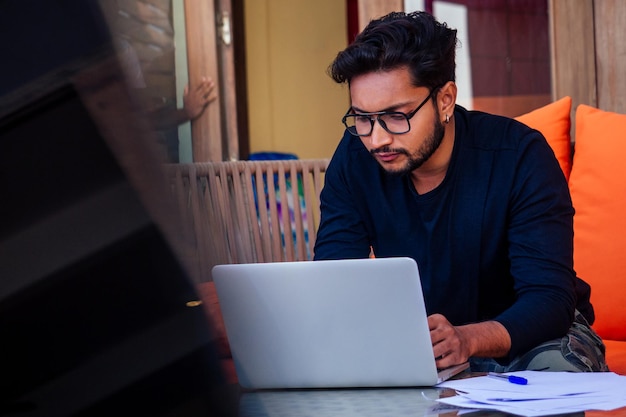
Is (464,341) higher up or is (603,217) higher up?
(603,217)

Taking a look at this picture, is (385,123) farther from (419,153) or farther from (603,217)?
(603,217)

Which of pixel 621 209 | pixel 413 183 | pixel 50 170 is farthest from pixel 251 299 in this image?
pixel 621 209

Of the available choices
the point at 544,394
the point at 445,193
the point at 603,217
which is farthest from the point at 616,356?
the point at 544,394

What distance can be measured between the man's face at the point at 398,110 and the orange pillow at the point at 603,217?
0.58 meters

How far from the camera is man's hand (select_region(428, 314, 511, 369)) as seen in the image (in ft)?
3.95

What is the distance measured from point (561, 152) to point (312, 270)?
4.27 ft

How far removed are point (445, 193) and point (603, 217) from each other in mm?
561

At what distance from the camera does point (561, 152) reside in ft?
7.09

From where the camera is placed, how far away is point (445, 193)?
1666mm

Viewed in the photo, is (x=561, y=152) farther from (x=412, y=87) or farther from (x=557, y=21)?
(x=557, y=21)

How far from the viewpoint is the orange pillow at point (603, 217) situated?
6.47 ft

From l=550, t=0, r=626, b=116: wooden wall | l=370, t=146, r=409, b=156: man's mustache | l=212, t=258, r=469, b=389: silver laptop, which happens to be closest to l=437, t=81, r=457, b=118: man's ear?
l=370, t=146, r=409, b=156: man's mustache

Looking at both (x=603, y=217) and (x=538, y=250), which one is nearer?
(x=538, y=250)

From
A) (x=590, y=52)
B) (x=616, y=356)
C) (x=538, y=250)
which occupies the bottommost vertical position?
(x=616, y=356)
